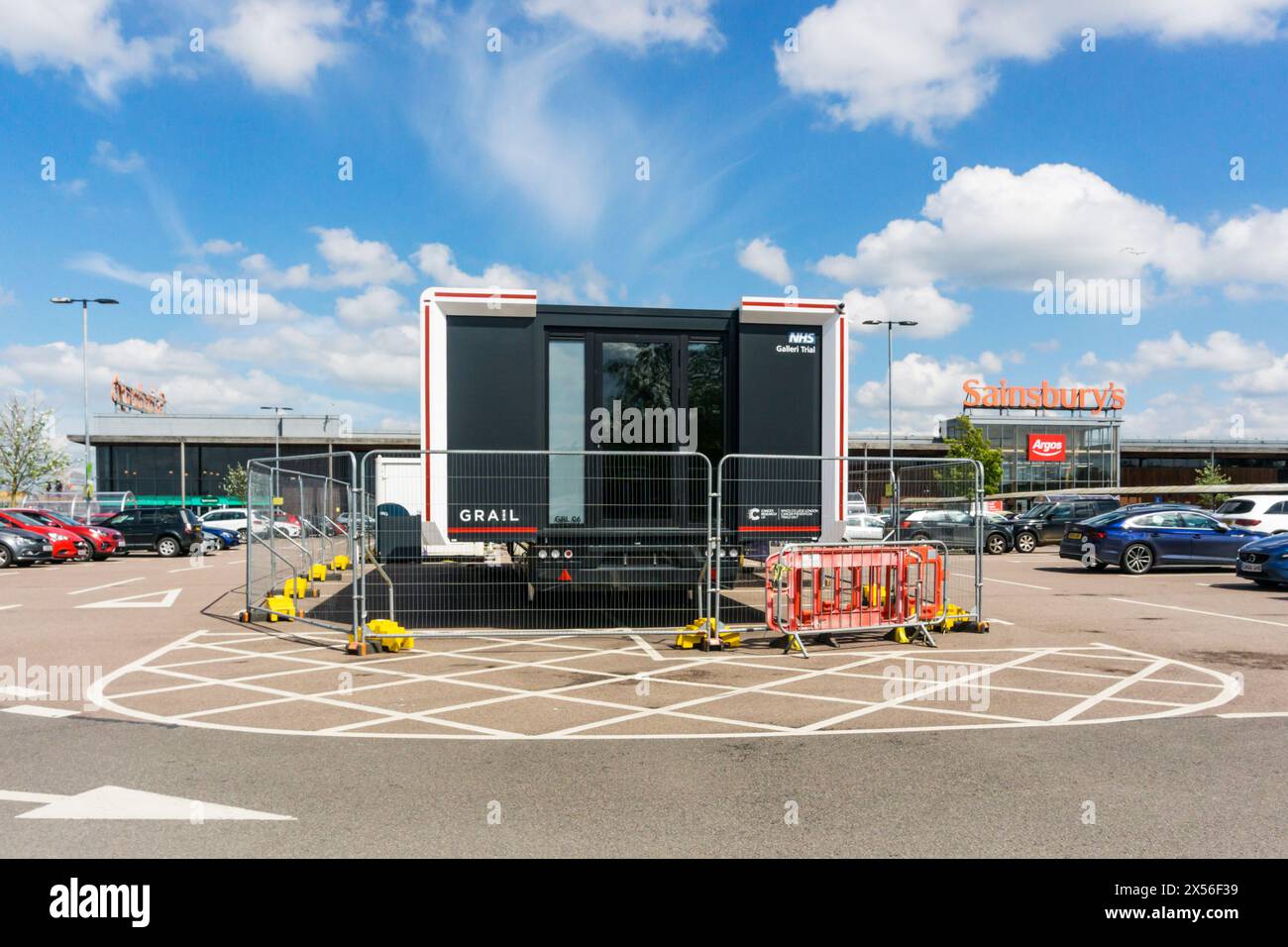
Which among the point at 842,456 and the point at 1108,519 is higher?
the point at 842,456

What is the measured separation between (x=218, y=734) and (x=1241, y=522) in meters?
23.3

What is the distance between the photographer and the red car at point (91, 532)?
25.3m

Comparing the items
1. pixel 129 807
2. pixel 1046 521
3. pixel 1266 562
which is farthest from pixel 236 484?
pixel 129 807

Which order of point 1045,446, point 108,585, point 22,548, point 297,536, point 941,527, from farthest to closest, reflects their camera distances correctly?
1. point 1045,446
2. point 22,548
3. point 108,585
4. point 297,536
5. point 941,527

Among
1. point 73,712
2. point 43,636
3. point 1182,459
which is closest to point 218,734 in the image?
point 73,712

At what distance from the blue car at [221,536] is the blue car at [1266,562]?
101 feet

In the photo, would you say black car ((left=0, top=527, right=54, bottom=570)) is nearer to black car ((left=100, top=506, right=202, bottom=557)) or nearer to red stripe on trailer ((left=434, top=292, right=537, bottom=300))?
black car ((left=100, top=506, right=202, bottom=557))

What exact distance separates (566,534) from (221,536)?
27890mm

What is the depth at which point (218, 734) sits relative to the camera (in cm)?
625

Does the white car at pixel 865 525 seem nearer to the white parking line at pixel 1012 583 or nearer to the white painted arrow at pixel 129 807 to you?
the white parking line at pixel 1012 583

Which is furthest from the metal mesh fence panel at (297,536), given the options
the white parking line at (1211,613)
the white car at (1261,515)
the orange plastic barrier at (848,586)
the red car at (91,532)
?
the white car at (1261,515)

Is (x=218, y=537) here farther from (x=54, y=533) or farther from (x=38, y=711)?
(x=38, y=711)

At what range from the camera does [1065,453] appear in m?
66.4
